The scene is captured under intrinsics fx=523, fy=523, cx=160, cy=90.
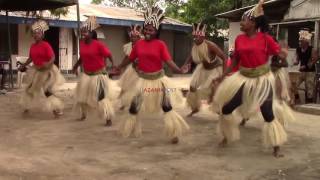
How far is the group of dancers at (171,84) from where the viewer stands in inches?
240

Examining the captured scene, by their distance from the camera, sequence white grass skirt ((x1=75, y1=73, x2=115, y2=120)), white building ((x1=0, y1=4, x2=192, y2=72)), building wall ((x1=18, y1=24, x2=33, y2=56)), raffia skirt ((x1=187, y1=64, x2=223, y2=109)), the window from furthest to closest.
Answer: building wall ((x1=18, y1=24, x2=33, y2=56)) → white building ((x1=0, y1=4, x2=192, y2=72)) → the window → raffia skirt ((x1=187, y1=64, x2=223, y2=109)) → white grass skirt ((x1=75, y1=73, x2=115, y2=120))

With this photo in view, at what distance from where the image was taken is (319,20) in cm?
1124

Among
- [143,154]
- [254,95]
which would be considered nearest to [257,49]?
[254,95]

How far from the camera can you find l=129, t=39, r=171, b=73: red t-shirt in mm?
6715

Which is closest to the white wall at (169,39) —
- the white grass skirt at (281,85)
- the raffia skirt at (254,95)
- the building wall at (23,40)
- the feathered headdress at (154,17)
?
the building wall at (23,40)

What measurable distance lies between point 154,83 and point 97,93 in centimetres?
157

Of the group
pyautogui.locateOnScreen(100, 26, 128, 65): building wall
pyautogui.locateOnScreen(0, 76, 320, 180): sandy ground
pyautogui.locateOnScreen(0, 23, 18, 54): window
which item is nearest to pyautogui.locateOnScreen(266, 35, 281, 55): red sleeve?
pyautogui.locateOnScreen(0, 76, 320, 180): sandy ground

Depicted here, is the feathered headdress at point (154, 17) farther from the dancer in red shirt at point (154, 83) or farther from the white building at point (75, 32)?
the white building at point (75, 32)

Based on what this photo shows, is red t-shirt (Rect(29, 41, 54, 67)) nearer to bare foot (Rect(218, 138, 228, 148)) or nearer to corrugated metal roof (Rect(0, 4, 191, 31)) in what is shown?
bare foot (Rect(218, 138, 228, 148))

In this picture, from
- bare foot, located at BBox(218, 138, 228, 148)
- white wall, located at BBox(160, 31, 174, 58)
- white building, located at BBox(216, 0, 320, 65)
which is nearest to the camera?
bare foot, located at BBox(218, 138, 228, 148)

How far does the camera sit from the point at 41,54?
8602mm

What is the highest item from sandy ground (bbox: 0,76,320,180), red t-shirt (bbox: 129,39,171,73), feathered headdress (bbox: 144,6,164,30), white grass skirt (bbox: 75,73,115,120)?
feathered headdress (bbox: 144,6,164,30)

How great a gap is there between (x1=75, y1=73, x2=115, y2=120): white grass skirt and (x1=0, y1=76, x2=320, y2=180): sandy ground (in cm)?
27

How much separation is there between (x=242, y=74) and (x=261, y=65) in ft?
0.83
